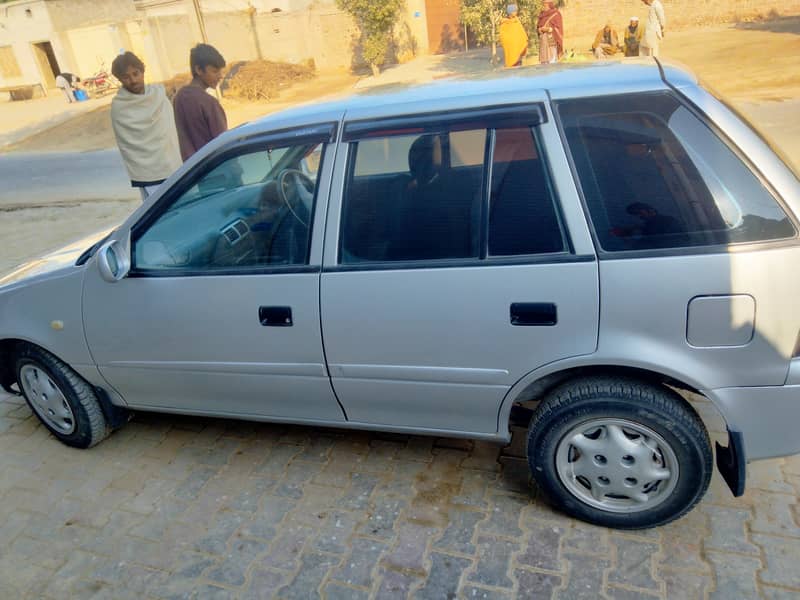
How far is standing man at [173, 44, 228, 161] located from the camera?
461 centimetres

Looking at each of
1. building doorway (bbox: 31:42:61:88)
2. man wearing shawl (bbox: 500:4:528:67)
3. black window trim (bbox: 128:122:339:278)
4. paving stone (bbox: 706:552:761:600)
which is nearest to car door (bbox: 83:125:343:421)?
black window trim (bbox: 128:122:339:278)

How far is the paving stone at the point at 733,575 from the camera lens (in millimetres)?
2174

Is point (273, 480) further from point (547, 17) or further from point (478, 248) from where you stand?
point (547, 17)

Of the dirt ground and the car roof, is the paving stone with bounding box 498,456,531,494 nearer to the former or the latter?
the car roof

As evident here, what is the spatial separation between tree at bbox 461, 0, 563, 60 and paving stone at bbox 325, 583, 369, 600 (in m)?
16.5

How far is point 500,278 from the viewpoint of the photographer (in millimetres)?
2242

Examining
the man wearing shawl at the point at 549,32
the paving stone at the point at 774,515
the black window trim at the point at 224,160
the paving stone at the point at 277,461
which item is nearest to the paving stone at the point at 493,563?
the paving stone at the point at 774,515

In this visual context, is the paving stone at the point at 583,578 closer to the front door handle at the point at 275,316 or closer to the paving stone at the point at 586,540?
the paving stone at the point at 586,540

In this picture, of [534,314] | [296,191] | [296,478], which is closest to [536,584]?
[534,314]

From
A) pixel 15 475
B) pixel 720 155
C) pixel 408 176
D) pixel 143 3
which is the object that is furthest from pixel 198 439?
pixel 143 3

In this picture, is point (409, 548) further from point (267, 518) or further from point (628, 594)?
point (628, 594)

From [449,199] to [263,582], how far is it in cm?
174

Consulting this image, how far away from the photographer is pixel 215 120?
4.66m

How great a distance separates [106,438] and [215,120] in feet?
8.23
